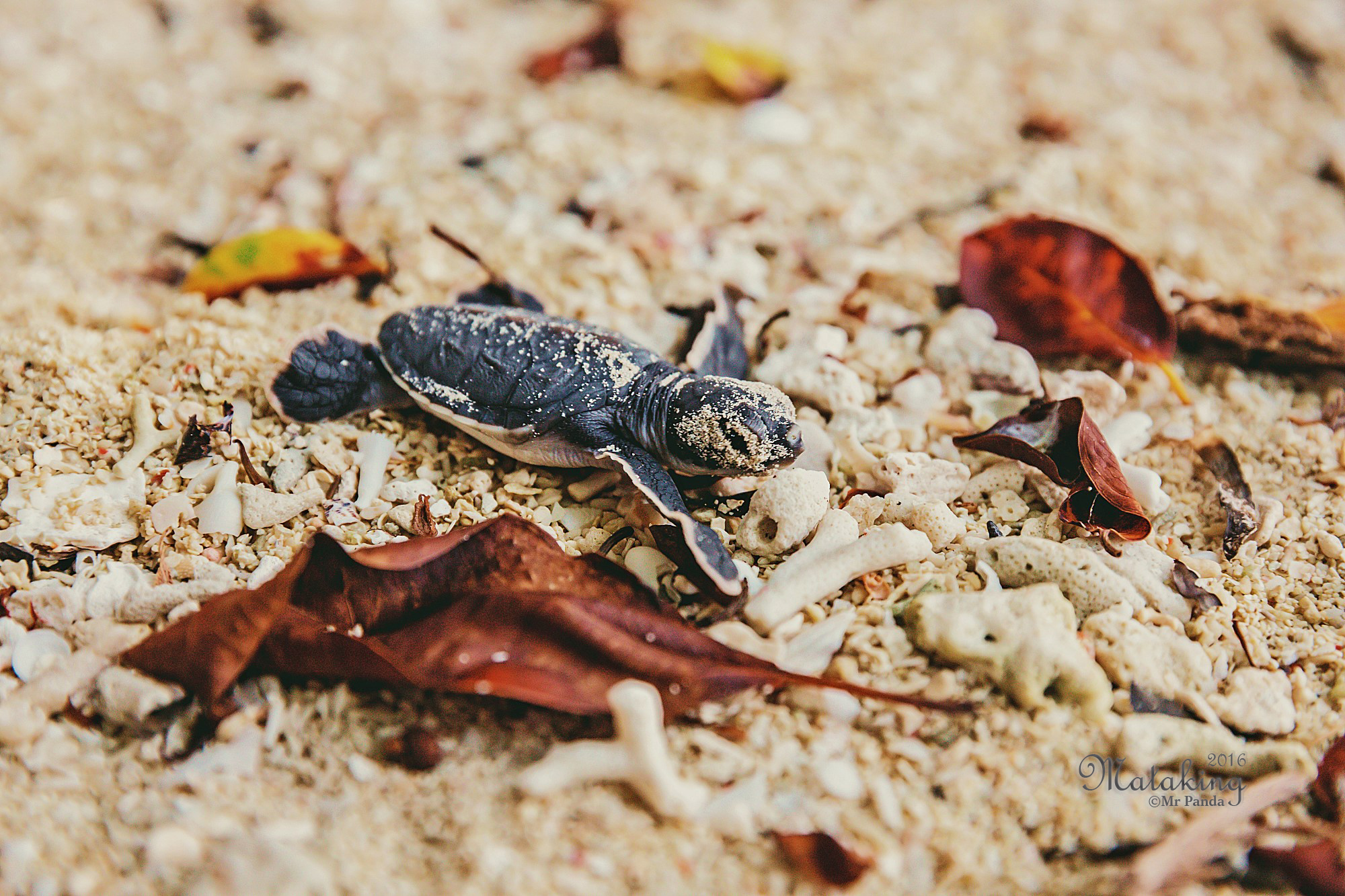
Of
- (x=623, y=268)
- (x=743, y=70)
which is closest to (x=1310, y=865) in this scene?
(x=623, y=268)

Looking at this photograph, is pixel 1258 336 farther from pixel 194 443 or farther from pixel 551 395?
pixel 194 443

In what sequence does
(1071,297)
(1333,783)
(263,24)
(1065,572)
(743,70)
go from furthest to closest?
1. (263,24)
2. (743,70)
3. (1071,297)
4. (1065,572)
5. (1333,783)

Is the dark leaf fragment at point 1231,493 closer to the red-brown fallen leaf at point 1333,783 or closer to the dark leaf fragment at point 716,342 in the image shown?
the red-brown fallen leaf at point 1333,783

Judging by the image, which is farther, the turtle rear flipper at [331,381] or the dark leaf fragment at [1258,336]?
the dark leaf fragment at [1258,336]

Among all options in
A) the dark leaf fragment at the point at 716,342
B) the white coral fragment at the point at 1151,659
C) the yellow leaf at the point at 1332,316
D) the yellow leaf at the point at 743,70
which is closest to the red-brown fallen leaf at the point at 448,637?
the white coral fragment at the point at 1151,659

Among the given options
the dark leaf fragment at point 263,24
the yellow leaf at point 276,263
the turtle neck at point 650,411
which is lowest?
the turtle neck at point 650,411

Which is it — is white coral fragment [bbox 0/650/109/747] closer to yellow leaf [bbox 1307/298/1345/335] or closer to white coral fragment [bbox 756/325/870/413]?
white coral fragment [bbox 756/325/870/413]

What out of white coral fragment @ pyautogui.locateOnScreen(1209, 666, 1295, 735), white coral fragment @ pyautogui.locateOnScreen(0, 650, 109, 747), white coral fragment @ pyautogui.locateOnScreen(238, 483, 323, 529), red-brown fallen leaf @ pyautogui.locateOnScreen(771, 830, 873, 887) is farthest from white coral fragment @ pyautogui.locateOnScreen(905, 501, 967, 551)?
white coral fragment @ pyautogui.locateOnScreen(0, 650, 109, 747)
